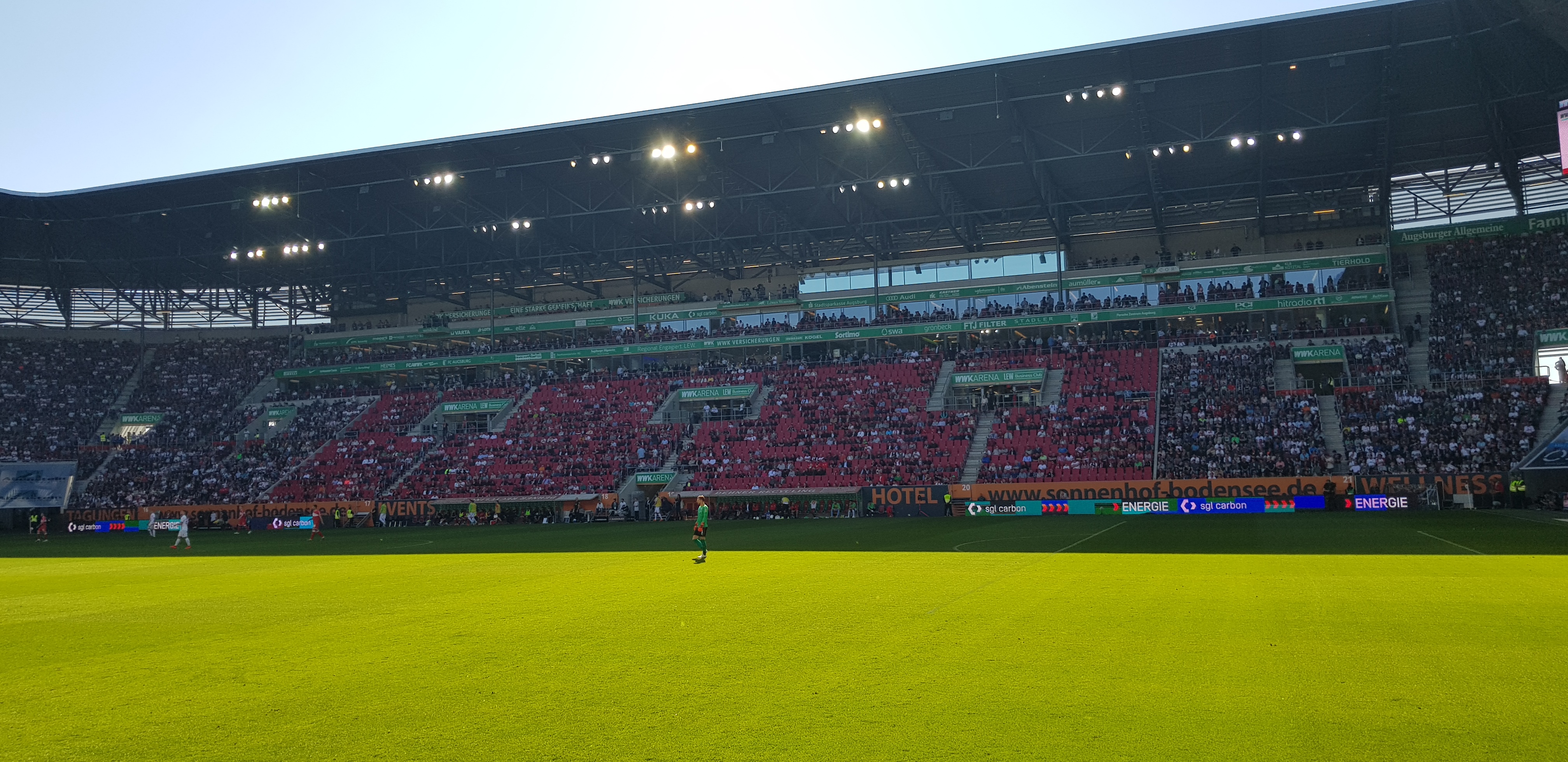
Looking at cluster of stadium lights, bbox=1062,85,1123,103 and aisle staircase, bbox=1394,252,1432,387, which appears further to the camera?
aisle staircase, bbox=1394,252,1432,387

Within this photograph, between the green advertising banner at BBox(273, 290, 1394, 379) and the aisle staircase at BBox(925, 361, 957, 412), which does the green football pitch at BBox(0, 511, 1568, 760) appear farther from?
the green advertising banner at BBox(273, 290, 1394, 379)

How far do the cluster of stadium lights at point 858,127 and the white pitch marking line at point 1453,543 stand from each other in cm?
2563

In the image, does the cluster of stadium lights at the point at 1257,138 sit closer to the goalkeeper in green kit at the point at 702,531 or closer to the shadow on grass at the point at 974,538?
the shadow on grass at the point at 974,538

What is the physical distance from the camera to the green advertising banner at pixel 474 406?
59.9m

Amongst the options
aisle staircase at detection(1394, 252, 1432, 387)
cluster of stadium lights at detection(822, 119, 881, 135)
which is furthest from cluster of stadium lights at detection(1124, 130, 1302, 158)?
cluster of stadium lights at detection(822, 119, 881, 135)

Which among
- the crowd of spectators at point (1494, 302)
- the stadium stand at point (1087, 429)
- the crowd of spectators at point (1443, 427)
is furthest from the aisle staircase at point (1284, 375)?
the crowd of spectators at point (1494, 302)

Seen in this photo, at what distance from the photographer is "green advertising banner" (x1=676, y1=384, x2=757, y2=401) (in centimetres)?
5622

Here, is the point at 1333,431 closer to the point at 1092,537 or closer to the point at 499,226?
the point at 1092,537

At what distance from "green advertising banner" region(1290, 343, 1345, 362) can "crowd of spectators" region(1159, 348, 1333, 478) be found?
3.79ft

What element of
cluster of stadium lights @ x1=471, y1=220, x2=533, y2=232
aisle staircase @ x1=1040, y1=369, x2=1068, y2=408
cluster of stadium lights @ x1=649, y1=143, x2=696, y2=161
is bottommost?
aisle staircase @ x1=1040, y1=369, x2=1068, y2=408

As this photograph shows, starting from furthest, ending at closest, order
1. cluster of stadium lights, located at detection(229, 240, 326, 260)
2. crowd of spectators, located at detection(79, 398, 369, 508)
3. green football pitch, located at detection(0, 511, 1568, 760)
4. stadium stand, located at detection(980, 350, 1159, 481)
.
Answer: cluster of stadium lights, located at detection(229, 240, 326, 260)
crowd of spectators, located at detection(79, 398, 369, 508)
stadium stand, located at detection(980, 350, 1159, 481)
green football pitch, located at detection(0, 511, 1568, 760)

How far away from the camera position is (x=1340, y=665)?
7.75 metres

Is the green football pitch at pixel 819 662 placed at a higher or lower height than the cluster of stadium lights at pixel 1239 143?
lower

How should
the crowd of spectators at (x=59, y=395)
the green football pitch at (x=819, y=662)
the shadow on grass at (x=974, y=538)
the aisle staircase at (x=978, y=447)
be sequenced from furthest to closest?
the crowd of spectators at (x=59, y=395) < the aisle staircase at (x=978, y=447) < the shadow on grass at (x=974, y=538) < the green football pitch at (x=819, y=662)
